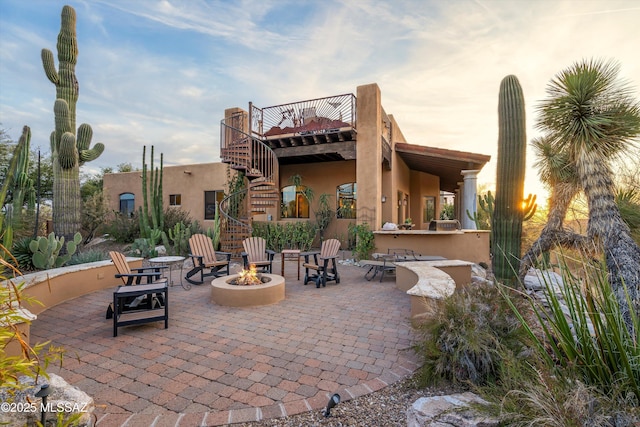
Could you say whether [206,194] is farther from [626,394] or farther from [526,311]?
[626,394]

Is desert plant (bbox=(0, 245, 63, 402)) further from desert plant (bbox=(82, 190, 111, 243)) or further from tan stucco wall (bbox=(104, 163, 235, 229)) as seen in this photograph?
desert plant (bbox=(82, 190, 111, 243))

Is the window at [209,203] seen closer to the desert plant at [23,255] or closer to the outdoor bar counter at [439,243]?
the desert plant at [23,255]

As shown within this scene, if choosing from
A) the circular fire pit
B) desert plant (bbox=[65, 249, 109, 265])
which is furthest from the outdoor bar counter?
desert plant (bbox=[65, 249, 109, 265])

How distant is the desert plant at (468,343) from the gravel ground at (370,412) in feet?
0.54

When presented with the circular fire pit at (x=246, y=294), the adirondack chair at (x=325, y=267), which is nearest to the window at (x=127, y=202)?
the adirondack chair at (x=325, y=267)

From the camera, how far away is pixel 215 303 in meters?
4.70

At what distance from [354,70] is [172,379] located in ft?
33.5

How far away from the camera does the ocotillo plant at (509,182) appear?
4836 millimetres

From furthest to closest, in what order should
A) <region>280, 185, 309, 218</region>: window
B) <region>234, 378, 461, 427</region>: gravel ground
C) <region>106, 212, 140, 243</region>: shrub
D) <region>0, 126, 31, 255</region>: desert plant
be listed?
1. <region>280, 185, 309, 218</region>: window
2. <region>106, 212, 140, 243</region>: shrub
3. <region>0, 126, 31, 255</region>: desert plant
4. <region>234, 378, 461, 427</region>: gravel ground

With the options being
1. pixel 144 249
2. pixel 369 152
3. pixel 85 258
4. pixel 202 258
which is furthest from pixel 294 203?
pixel 85 258

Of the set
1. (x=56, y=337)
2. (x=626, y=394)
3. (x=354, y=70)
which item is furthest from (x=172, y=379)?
(x=354, y=70)

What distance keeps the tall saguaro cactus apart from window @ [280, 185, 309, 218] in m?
6.52

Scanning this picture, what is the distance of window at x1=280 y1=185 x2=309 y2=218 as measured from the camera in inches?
486

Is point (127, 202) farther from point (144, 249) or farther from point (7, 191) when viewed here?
point (7, 191)
